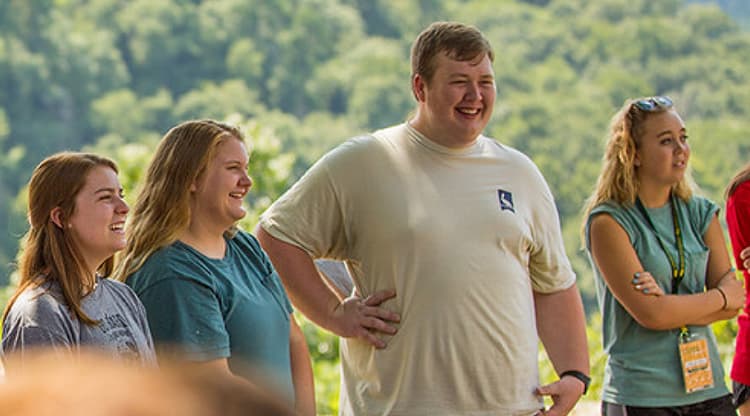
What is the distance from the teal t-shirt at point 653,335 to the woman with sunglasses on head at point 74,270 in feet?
4.67

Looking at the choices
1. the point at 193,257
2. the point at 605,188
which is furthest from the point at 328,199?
the point at 605,188

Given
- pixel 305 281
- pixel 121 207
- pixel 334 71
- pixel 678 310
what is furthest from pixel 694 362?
pixel 334 71

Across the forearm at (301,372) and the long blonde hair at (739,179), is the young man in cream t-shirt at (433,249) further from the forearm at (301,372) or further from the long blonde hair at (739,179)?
the long blonde hair at (739,179)

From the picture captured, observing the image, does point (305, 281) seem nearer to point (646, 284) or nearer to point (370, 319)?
point (370, 319)

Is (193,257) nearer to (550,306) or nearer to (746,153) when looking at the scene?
(550,306)

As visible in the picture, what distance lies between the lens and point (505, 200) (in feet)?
8.46

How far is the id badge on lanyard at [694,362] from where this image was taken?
3.05 m

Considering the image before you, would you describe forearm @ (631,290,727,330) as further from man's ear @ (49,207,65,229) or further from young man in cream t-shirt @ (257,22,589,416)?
man's ear @ (49,207,65,229)

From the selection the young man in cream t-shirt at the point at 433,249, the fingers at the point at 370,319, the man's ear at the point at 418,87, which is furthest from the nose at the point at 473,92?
the fingers at the point at 370,319

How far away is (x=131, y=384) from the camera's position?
33 centimetres

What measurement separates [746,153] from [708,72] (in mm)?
7897

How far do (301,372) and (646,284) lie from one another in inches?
38.3

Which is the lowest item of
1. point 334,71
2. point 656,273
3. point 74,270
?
point 656,273

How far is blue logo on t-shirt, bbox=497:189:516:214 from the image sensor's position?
8.43 ft
